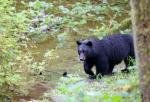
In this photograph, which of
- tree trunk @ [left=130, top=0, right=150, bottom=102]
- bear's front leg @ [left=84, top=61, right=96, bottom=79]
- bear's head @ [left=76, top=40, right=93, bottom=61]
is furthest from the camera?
bear's front leg @ [left=84, top=61, right=96, bottom=79]

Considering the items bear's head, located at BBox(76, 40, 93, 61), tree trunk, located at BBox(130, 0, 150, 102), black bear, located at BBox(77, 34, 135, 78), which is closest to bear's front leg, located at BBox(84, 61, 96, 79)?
black bear, located at BBox(77, 34, 135, 78)

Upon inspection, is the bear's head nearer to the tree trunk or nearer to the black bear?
the black bear

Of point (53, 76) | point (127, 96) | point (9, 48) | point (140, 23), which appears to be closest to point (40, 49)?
point (53, 76)

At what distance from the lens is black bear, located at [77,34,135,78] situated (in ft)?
32.4

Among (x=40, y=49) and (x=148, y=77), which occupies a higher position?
(x=148, y=77)

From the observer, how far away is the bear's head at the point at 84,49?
980 centimetres

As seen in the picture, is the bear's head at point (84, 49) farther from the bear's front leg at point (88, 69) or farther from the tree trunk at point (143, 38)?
the tree trunk at point (143, 38)

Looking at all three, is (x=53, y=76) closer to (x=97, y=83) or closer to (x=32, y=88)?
(x=32, y=88)

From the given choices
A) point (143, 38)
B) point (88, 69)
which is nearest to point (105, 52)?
point (88, 69)

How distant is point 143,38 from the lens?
469 centimetres

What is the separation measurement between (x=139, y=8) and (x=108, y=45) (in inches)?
220

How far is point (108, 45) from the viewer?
1022cm

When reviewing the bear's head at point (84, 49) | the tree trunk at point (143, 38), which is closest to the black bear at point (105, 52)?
the bear's head at point (84, 49)

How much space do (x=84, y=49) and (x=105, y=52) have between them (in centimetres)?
61
